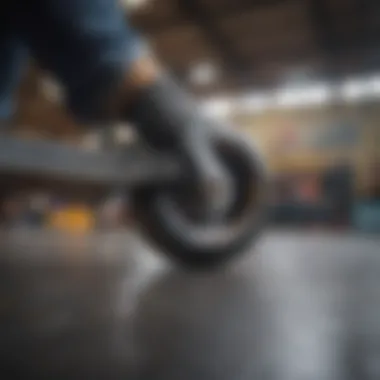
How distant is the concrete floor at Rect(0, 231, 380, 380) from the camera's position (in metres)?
0.20

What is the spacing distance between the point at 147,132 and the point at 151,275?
0.51ft

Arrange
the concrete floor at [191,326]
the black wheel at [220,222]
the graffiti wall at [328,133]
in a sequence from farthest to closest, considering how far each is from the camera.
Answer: the black wheel at [220,222] → the graffiti wall at [328,133] → the concrete floor at [191,326]

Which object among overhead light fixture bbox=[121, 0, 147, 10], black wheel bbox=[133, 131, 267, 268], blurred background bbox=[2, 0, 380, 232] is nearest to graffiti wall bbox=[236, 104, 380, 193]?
blurred background bbox=[2, 0, 380, 232]

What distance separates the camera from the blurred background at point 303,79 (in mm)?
292

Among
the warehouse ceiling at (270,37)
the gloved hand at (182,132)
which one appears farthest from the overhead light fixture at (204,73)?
the gloved hand at (182,132)

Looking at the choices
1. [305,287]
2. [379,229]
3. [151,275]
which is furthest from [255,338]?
[151,275]

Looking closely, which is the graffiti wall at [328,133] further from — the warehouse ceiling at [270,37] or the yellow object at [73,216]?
the yellow object at [73,216]

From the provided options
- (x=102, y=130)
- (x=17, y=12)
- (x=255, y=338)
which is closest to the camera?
(x=255, y=338)

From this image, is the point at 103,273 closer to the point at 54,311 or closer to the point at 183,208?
the point at 183,208

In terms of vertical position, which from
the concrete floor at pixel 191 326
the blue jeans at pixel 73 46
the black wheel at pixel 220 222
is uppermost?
the blue jeans at pixel 73 46

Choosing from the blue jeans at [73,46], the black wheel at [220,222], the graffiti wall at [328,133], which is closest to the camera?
the graffiti wall at [328,133]

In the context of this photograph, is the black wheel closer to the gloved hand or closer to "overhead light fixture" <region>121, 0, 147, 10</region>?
the gloved hand

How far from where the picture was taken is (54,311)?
336mm

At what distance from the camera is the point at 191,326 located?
29cm
